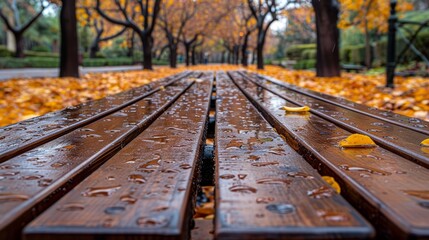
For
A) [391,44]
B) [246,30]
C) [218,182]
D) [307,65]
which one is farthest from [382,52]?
[218,182]

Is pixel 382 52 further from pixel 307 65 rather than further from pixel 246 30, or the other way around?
pixel 246 30

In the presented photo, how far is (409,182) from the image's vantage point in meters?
0.81

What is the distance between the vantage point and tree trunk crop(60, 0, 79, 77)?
779 centimetres

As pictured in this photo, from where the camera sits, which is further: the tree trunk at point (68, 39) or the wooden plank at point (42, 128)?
the tree trunk at point (68, 39)

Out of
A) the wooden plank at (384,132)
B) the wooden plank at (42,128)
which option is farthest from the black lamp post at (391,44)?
the wooden plank at (42,128)

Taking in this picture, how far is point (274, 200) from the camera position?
690 mm

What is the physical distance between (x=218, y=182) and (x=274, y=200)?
5.5 inches

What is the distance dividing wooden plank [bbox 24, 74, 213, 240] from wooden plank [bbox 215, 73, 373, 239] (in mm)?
68

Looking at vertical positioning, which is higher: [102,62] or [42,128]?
[102,62]

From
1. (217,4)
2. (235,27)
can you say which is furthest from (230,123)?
(235,27)

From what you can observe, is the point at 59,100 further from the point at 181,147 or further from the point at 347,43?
the point at 347,43

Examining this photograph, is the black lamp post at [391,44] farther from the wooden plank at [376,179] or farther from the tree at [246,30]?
the tree at [246,30]

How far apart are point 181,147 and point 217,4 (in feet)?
82.6

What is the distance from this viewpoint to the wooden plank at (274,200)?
564mm
